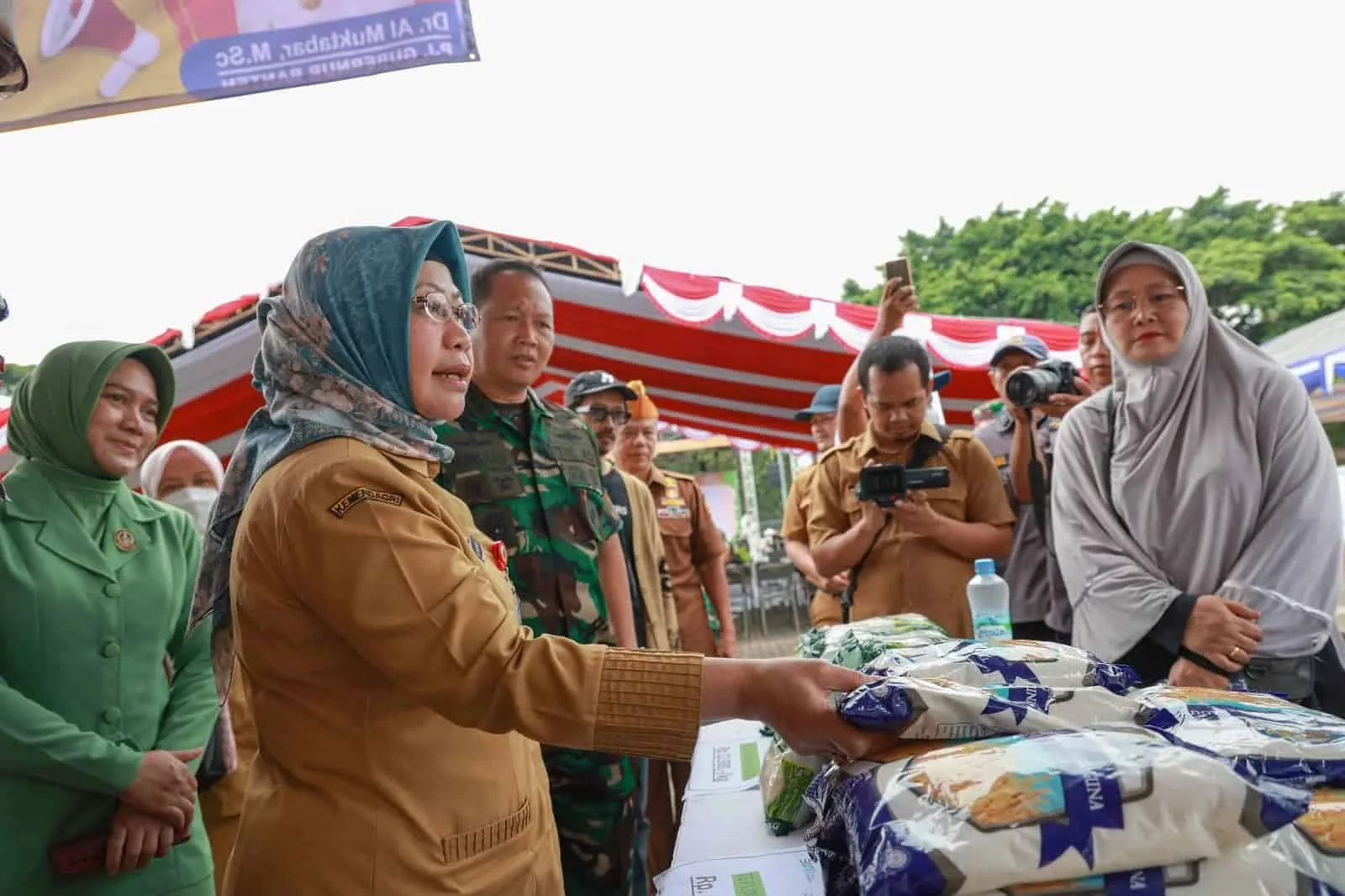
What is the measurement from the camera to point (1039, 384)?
9.09 feet

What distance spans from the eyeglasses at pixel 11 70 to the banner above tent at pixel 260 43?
7.73 ft

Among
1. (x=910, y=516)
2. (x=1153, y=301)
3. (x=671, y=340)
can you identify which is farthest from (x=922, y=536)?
(x=671, y=340)

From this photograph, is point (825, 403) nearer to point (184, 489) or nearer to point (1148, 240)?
point (184, 489)

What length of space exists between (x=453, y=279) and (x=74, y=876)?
4.34 ft

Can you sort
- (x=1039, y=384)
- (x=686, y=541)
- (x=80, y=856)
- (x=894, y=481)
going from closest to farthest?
(x=80, y=856) < (x=894, y=481) < (x=1039, y=384) < (x=686, y=541)

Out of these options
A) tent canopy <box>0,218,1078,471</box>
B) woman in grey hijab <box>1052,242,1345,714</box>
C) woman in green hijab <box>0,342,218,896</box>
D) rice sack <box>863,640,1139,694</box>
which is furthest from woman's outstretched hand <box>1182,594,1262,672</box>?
tent canopy <box>0,218,1078,471</box>

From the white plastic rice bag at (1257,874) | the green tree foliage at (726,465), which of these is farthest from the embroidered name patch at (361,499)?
the green tree foliage at (726,465)

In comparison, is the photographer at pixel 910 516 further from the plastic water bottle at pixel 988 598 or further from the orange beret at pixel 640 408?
the orange beret at pixel 640 408

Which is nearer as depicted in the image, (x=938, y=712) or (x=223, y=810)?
(x=938, y=712)

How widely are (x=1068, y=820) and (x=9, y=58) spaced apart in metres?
1.48

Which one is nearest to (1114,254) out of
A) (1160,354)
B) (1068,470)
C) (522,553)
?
(1160,354)

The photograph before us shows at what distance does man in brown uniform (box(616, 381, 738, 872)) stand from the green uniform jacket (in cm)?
233

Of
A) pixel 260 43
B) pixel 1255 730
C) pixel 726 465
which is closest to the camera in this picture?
pixel 1255 730

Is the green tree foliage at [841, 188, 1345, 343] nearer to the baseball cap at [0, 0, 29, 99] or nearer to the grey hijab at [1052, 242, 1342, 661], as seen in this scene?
the grey hijab at [1052, 242, 1342, 661]
